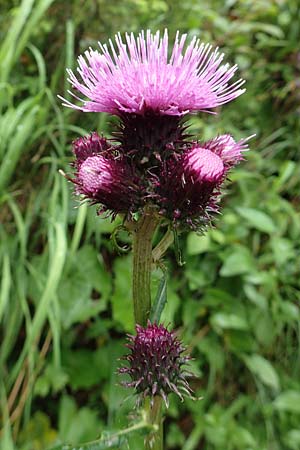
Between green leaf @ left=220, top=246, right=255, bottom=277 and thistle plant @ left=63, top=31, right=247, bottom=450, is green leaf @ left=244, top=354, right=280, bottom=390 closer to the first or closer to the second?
green leaf @ left=220, top=246, right=255, bottom=277

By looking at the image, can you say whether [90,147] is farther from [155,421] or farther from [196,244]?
[196,244]

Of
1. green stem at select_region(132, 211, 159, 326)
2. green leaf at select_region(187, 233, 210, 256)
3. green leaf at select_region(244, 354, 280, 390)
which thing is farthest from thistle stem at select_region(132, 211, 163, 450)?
green leaf at select_region(244, 354, 280, 390)

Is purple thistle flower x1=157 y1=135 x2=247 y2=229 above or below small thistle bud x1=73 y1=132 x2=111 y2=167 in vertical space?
below

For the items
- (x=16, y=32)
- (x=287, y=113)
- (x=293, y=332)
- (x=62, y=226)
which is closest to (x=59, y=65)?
(x=16, y=32)

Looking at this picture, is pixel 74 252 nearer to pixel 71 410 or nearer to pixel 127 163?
pixel 71 410

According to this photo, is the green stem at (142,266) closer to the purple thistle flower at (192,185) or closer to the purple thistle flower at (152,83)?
the purple thistle flower at (192,185)

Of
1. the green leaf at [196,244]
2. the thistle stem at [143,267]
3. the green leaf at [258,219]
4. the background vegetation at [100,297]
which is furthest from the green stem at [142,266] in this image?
the green leaf at [258,219]
